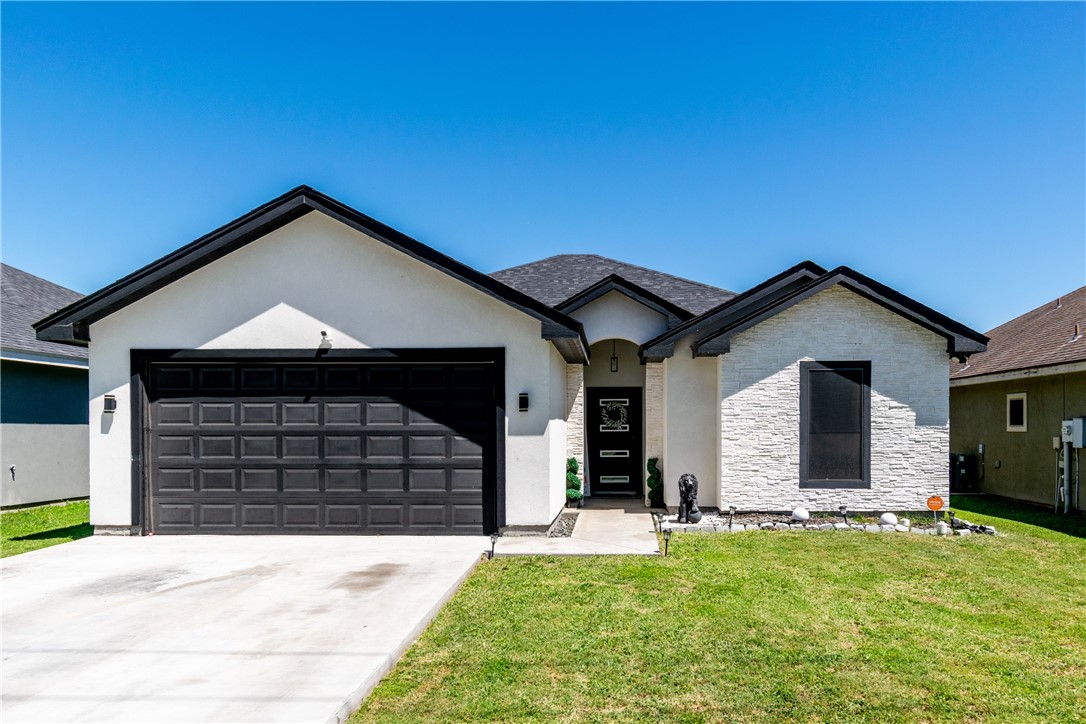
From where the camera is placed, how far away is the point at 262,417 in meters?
9.08

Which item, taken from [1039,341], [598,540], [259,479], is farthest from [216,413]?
[1039,341]

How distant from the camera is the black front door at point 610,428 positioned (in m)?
13.4

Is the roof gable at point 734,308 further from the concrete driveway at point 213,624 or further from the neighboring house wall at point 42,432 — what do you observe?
the neighboring house wall at point 42,432

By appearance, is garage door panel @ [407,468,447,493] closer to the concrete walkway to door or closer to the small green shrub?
the concrete walkway to door

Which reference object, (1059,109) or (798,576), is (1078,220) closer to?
(1059,109)

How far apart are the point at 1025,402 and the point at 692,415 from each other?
24.0 ft

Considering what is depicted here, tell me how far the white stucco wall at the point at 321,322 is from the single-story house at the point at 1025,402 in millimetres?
9414

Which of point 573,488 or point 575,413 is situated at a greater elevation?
point 575,413

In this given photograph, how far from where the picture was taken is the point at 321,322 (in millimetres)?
8953

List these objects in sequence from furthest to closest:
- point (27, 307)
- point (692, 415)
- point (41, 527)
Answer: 1. point (27, 307)
2. point (692, 415)
3. point (41, 527)

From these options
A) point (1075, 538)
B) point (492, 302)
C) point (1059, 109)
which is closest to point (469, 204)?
point (492, 302)

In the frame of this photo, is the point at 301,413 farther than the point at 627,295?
No

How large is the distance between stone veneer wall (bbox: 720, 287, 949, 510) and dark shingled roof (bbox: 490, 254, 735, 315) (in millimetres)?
3822

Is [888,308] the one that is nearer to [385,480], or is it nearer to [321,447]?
[385,480]
